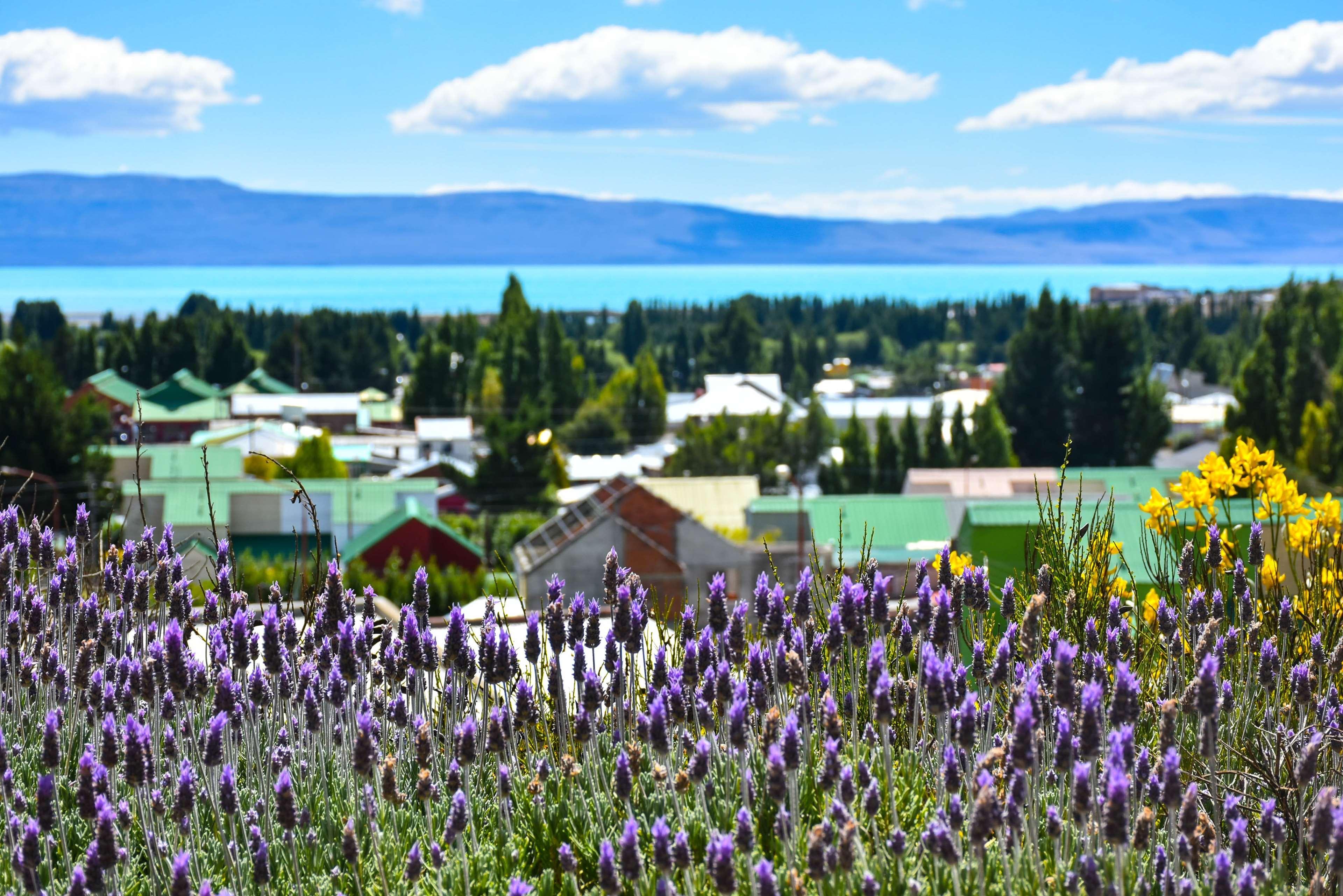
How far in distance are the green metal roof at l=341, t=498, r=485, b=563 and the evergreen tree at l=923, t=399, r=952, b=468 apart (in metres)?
31.0

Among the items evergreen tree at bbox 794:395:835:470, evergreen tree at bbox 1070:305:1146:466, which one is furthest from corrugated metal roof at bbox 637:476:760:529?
evergreen tree at bbox 1070:305:1146:466

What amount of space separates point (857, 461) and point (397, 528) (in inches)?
1234

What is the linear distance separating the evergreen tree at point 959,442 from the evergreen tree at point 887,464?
7.71 feet

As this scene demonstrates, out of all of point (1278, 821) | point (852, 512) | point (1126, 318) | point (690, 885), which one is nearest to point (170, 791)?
point (690, 885)

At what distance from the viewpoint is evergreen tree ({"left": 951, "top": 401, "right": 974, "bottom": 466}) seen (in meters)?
60.8

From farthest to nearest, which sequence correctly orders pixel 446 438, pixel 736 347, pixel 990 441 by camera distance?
pixel 736 347 → pixel 446 438 → pixel 990 441

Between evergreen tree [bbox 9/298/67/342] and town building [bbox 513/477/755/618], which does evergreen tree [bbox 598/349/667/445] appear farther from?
evergreen tree [bbox 9/298/67/342]

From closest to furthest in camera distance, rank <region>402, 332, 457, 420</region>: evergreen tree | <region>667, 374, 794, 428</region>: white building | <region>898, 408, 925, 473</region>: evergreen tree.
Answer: <region>898, 408, 925, 473</region>: evergreen tree → <region>402, 332, 457, 420</region>: evergreen tree → <region>667, 374, 794, 428</region>: white building

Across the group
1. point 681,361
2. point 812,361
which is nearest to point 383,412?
point 681,361

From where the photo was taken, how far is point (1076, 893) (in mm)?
2457

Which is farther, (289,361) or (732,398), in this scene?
(289,361)

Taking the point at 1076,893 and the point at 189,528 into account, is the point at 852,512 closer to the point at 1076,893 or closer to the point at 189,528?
the point at 189,528

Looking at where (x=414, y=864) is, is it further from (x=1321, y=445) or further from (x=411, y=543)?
(x=1321, y=445)

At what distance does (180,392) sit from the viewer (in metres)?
88.6
